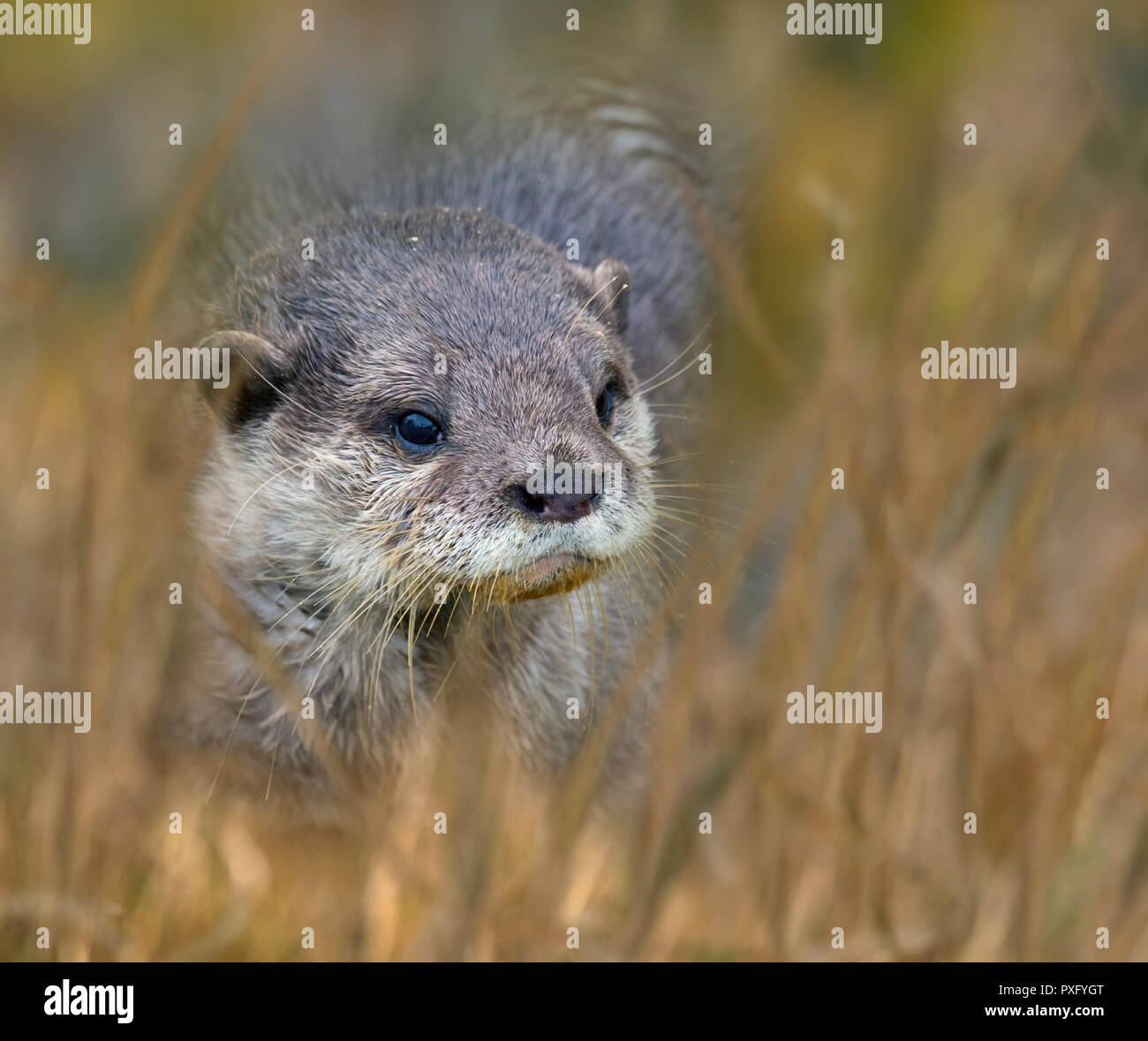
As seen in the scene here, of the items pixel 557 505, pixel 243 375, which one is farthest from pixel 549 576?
pixel 243 375

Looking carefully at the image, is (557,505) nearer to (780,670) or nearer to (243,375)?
(243,375)

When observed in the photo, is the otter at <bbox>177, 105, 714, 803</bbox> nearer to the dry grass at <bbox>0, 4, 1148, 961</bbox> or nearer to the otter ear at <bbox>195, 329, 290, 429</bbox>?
the otter ear at <bbox>195, 329, 290, 429</bbox>

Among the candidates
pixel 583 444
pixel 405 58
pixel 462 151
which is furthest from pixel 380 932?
pixel 405 58

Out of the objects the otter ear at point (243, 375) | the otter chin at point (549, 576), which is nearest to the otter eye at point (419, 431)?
the otter ear at point (243, 375)

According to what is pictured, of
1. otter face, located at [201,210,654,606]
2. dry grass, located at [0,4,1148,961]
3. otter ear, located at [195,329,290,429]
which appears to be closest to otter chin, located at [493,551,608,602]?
otter face, located at [201,210,654,606]

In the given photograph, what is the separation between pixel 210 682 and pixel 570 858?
807mm

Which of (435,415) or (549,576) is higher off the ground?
(435,415)

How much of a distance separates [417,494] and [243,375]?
40cm

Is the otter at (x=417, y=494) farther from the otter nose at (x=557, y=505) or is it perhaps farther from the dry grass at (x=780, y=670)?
the dry grass at (x=780, y=670)

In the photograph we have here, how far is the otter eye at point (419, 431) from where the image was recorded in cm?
218

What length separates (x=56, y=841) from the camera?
2.48 m

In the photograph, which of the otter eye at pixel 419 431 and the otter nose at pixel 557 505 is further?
the otter eye at pixel 419 431

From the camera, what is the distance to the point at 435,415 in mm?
2152
